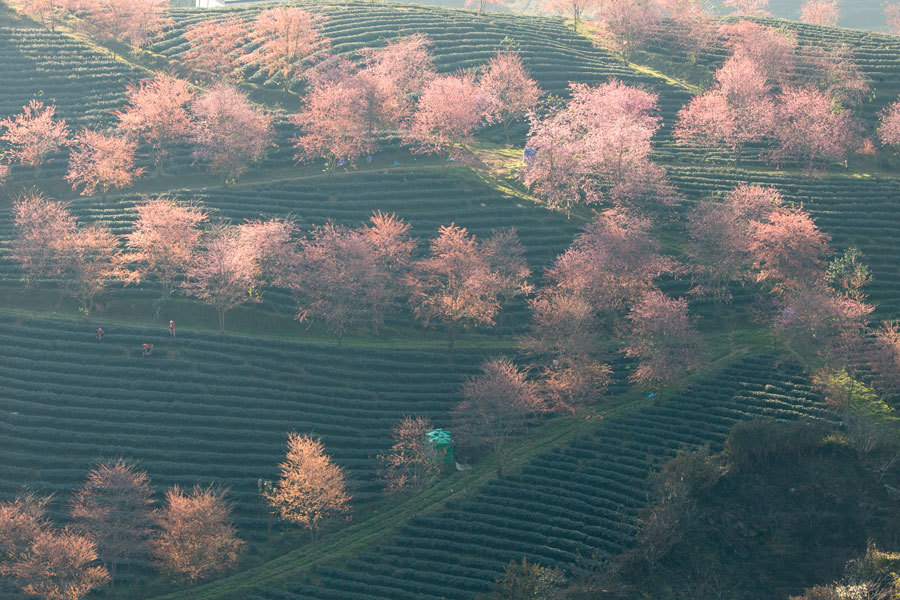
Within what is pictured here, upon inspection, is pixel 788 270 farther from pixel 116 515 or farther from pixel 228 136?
pixel 228 136

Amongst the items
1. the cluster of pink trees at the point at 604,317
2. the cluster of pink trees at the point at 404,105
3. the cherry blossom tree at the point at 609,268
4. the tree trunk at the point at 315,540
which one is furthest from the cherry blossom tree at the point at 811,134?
the tree trunk at the point at 315,540

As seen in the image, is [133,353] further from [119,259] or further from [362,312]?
[362,312]

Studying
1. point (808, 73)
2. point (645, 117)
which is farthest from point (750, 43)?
point (645, 117)

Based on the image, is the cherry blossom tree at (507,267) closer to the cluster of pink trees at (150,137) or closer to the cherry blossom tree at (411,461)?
the cherry blossom tree at (411,461)

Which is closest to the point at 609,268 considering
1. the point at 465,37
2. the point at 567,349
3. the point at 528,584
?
the point at 567,349

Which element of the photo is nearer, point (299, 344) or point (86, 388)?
point (86, 388)

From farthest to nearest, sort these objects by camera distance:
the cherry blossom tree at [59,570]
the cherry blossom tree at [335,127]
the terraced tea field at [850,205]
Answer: the cherry blossom tree at [335,127] → the terraced tea field at [850,205] → the cherry blossom tree at [59,570]
